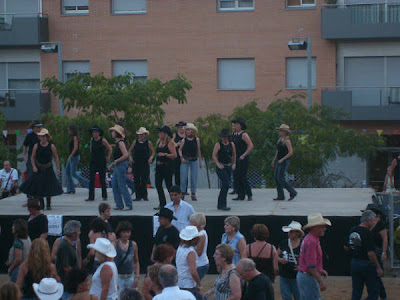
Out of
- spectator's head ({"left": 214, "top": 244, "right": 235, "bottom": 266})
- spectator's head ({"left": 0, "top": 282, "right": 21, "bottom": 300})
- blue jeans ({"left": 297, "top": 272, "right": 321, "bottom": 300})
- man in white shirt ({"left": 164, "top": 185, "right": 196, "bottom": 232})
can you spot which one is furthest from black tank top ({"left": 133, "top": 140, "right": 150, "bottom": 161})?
spectator's head ({"left": 0, "top": 282, "right": 21, "bottom": 300})

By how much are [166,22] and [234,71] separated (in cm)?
349

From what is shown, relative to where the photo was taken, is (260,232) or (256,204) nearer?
(260,232)

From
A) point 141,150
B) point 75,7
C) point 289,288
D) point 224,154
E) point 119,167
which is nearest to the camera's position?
point 289,288

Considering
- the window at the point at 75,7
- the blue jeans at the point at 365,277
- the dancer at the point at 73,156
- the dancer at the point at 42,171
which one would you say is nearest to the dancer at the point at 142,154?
the dancer at the point at 42,171

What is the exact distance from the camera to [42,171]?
14.3 m

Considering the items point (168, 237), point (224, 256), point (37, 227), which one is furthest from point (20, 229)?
point (224, 256)

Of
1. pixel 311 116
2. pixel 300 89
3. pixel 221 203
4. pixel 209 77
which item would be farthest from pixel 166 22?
pixel 221 203

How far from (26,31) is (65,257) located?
22989mm

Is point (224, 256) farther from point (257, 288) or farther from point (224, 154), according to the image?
point (224, 154)

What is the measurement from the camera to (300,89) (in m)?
29.1

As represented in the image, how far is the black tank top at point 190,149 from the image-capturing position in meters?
15.1

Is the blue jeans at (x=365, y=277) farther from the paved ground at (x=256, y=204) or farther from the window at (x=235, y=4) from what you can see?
the window at (x=235, y=4)

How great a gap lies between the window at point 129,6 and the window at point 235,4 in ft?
10.7

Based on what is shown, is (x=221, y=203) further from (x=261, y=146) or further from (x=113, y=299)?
(x=261, y=146)
